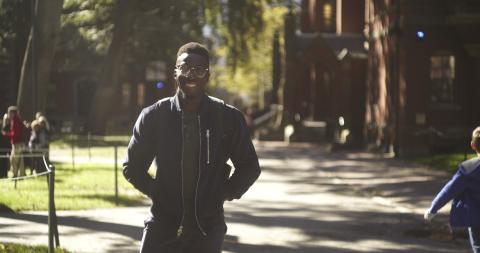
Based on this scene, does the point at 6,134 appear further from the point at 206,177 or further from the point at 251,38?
the point at 251,38

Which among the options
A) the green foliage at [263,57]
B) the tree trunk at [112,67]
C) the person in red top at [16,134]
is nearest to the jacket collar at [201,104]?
the person in red top at [16,134]

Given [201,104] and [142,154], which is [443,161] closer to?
[201,104]

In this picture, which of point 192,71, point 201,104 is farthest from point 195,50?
point 201,104

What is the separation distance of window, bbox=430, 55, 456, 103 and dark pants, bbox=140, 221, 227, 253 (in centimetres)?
2657

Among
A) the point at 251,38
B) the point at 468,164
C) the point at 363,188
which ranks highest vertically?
the point at 251,38

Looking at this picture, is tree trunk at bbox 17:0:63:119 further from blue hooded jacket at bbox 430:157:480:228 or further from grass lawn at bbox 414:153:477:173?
blue hooded jacket at bbox 430:157:480:228

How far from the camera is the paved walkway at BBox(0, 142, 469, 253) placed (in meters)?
10.1

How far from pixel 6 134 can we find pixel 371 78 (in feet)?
66.8

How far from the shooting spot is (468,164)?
6.91m

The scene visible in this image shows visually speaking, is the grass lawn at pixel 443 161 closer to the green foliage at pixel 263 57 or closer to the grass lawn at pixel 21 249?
the grass lawn at pixel 21 249

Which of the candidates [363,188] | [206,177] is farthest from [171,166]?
[363,188]

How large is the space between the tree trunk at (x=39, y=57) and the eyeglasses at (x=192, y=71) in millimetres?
15459

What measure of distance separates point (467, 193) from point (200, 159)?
3.17 m

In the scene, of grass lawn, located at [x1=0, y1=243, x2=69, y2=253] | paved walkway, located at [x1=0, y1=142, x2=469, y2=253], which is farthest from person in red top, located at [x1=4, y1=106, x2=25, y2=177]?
grass lawn, located at [x1=0, y1=243, x2=69, y2=253]
